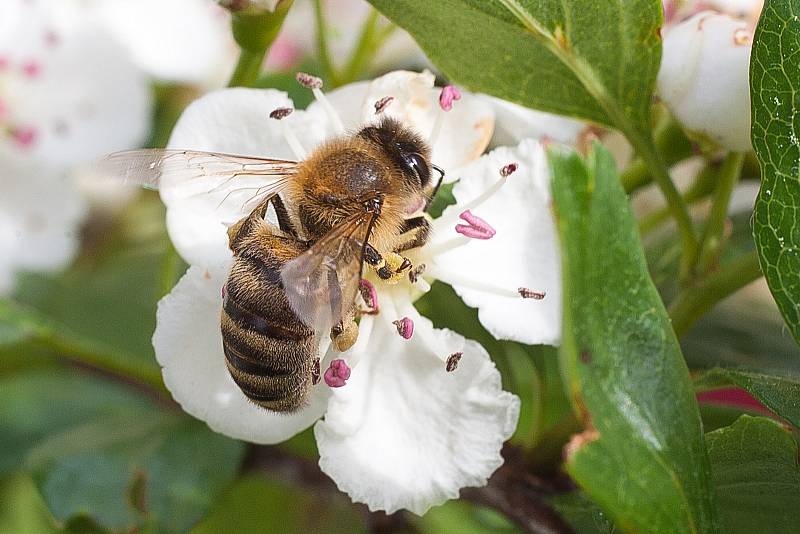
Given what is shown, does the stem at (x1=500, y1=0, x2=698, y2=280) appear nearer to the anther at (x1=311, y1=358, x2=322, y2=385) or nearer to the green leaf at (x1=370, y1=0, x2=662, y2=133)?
the green leaf at (x1=370, y1=0, x2=662, y2=133)

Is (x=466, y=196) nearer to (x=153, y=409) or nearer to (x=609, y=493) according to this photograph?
(x=609, y=493)

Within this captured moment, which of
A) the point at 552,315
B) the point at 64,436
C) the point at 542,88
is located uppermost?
the point at 542,88

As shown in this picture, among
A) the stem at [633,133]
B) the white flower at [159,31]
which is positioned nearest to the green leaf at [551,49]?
the stem at [633,133]

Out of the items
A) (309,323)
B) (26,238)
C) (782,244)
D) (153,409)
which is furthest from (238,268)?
(26,238)

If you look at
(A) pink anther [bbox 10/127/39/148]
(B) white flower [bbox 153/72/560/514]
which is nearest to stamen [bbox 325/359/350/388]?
(B) white flower [bbox 153/72/560/514]

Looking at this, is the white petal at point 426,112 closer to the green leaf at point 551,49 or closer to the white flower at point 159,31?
the green leaf at point 551,49

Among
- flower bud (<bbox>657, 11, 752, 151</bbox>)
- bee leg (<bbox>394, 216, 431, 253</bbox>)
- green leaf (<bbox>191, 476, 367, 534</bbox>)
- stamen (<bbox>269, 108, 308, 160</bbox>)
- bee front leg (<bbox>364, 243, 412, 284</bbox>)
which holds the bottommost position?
green leaf (<bbox>191, 476, 367, 534</bbox>)
